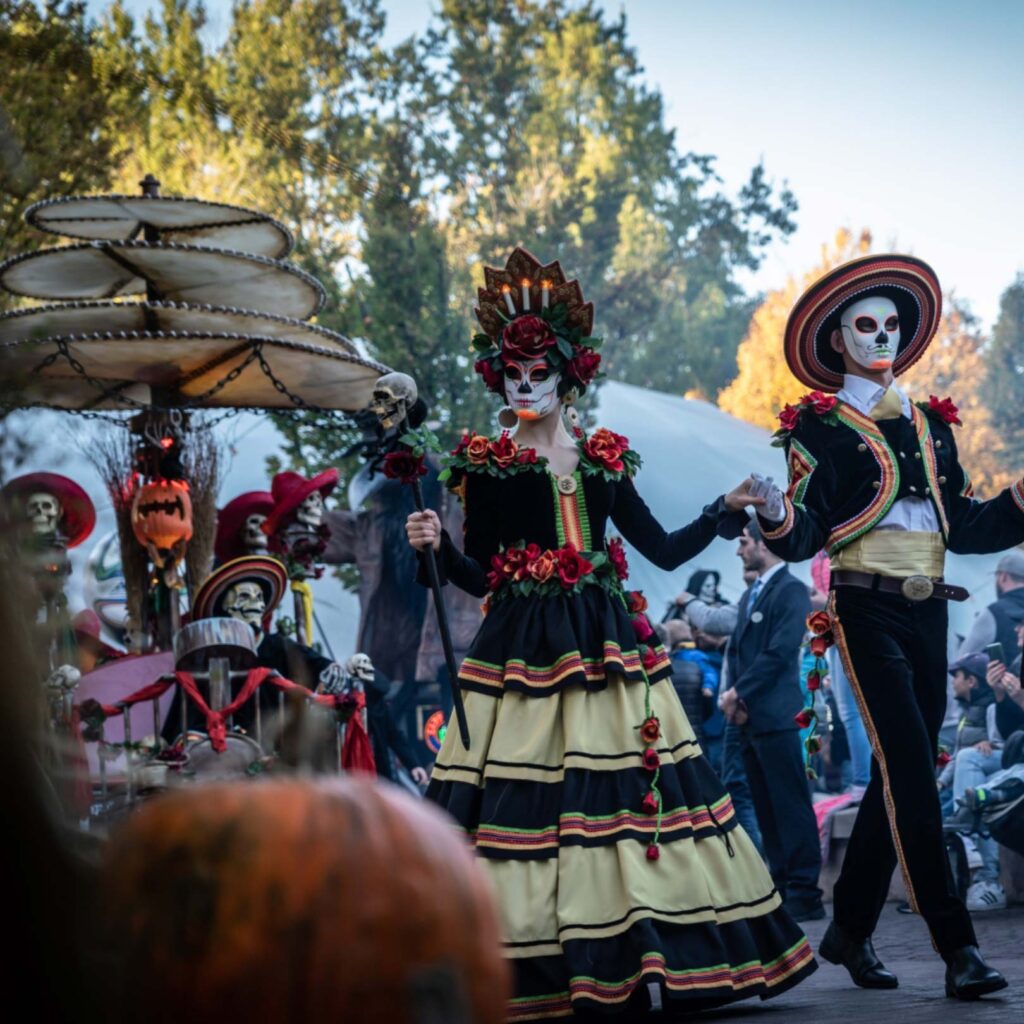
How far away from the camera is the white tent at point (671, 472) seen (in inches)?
720

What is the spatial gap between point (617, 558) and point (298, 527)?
15.9 ft

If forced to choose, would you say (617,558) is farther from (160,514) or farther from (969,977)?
(160,514)

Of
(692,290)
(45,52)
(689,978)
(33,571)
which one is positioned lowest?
(689,978)

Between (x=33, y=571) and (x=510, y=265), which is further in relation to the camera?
(x=510, y=265)

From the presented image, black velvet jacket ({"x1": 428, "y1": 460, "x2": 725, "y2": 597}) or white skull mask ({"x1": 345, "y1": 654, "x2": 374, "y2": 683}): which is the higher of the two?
black velvet jacket ({"x1": 428, "y1": 460, "x2": 725, "y2": 597})

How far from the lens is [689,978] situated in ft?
15.8

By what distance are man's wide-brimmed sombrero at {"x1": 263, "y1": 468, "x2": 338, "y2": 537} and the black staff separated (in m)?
4.79

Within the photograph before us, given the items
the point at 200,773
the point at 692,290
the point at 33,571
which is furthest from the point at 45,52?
the point at 692,290

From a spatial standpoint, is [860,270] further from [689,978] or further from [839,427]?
[689,978]

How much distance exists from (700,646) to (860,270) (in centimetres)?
565

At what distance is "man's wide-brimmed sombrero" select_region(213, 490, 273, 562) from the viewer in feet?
33.5

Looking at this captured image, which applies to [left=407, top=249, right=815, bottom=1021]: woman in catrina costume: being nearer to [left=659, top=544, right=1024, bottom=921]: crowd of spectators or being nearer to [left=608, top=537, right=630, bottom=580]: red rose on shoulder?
[left=608, top=537, right=630, bottom=580]: red rose on shoulder

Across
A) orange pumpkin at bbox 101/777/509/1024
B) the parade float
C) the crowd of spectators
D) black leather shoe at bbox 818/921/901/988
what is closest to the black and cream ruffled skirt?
black leather shoe at bbox 818/921/901/988

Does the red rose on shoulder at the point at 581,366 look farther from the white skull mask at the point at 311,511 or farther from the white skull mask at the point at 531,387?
the white skull mask at the point at 311,511
